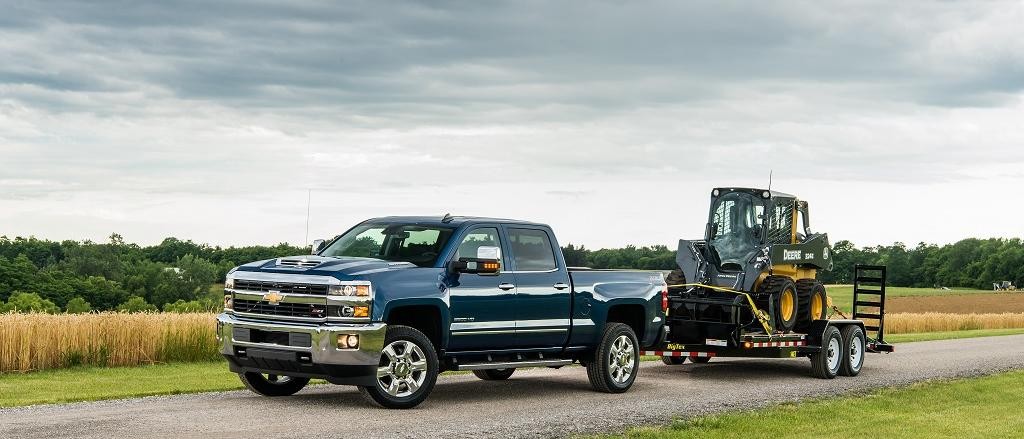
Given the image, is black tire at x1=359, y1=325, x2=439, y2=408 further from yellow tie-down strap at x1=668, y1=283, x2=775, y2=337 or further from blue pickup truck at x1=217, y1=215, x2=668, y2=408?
yellow tie-down strap at x1=668, y1=283, x2=775, y2=337

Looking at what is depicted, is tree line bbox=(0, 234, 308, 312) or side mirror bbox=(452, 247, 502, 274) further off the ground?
side mirror bbox=(452, 247, 502, 274)

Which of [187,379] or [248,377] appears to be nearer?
[248,377]

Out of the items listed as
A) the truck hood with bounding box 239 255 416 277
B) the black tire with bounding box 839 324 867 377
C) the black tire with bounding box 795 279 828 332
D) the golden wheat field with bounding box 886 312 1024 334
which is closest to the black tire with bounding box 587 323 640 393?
the truck hood with bounding box 239 255 416 277

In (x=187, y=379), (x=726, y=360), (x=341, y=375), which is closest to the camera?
(x=341, y=375)

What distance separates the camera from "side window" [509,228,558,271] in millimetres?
16297

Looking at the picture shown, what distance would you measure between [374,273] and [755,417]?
15.8 ft

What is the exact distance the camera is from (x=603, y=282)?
17.4 m

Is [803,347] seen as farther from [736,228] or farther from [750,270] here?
[736,228]

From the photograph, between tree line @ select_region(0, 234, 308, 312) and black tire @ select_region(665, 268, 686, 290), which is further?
tree line @ select_region(0, 234, 308, 312)

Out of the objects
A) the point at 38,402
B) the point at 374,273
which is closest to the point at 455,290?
the point at 374,273

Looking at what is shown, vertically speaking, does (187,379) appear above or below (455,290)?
below

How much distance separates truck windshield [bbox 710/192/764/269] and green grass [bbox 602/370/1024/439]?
3845 mm

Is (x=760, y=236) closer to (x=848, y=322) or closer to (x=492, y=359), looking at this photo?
(x=848, y=322)

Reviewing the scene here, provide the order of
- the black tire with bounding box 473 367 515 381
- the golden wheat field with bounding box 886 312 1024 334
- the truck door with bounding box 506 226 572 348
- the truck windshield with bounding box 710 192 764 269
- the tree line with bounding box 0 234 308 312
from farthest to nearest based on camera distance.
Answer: the tree line with bounding box 0 234 308 312 < the golden wheat field with bounding box 886 312 1024 334 < the truck windshield with bounding box 710 192 764 269 < the black tire with bounding box 473 367 515 381 < the truck door with bounding box 506 226 572 348
